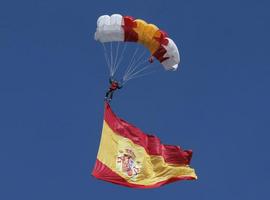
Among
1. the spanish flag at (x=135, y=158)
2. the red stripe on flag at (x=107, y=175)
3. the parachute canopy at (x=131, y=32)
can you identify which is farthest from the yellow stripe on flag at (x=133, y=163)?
the parachute canopy at (x=131, y=32)

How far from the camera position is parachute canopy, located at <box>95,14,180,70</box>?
46.3 m

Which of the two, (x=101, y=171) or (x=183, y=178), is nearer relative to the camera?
(x=101, y=171)

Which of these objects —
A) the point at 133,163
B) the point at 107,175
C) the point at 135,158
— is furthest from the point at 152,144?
the point at 107,175

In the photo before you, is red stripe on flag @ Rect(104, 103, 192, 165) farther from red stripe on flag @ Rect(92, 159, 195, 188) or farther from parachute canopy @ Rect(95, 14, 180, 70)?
parachute canopy @ Rect(95, 14, 180, 70)

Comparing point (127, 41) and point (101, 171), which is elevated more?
point (127, 41)

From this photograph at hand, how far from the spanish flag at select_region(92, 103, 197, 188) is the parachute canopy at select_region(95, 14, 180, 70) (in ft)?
10.8

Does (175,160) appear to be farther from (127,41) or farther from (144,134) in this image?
(127,41)

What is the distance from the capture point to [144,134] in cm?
4747

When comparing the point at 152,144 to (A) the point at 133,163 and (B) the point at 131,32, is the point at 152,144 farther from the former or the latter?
(B) the point at 131,32

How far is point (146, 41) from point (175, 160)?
214 inches

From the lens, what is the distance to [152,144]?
4750cm

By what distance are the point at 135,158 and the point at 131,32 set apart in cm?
543

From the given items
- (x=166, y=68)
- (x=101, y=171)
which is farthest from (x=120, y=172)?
(x=166, y=68)

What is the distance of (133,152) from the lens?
4631 cm
